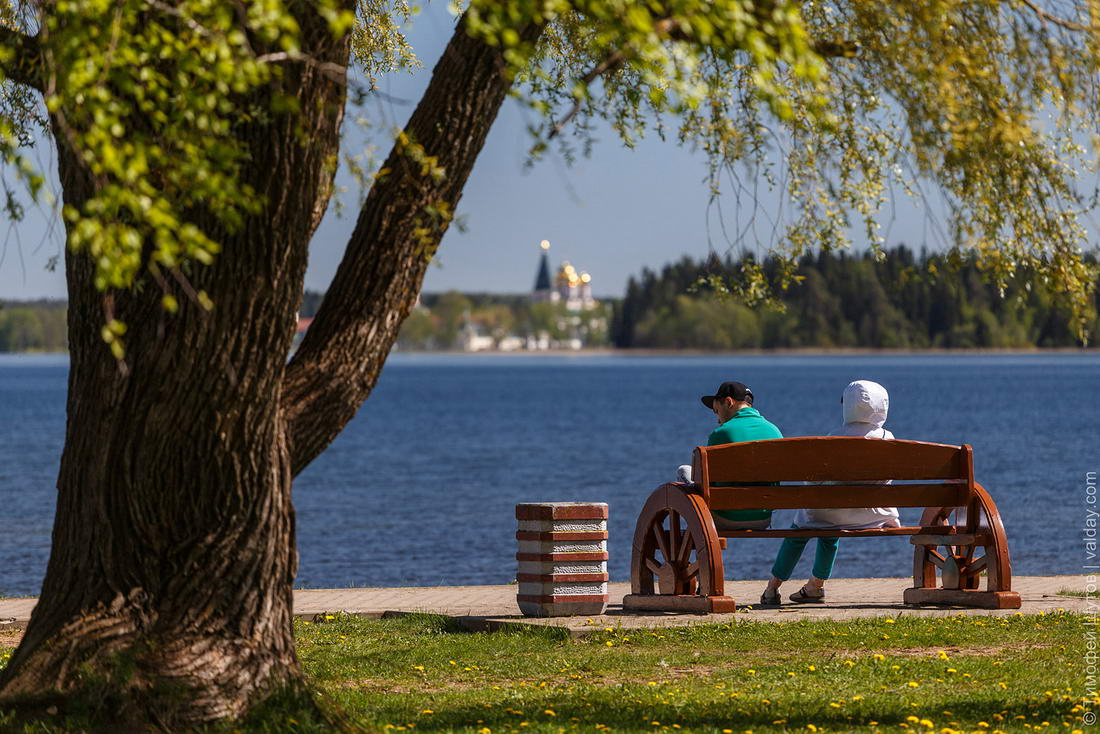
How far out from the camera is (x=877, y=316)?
18300cm

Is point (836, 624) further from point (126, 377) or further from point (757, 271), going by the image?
point (126, 377)

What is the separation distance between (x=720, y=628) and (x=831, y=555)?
1568 mm

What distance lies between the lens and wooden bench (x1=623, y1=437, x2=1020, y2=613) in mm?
9500

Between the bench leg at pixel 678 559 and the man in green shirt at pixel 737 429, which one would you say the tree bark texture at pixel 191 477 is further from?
the man in green shirt at pixel 737 429

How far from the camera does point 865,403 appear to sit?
1026 centimetres

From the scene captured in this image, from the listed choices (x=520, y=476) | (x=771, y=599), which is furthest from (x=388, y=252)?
(x=520, y=476)

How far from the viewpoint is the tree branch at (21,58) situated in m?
5.96

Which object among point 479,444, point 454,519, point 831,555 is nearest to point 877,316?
point 479,444

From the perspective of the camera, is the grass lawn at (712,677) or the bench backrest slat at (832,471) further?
the bench backrest slat at (832,471)

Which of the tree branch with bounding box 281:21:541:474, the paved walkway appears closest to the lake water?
the paved walkway

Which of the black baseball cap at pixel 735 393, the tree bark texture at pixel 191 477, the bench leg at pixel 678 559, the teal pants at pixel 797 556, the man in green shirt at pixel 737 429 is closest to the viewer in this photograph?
the tree bark texture at pixel 191 477

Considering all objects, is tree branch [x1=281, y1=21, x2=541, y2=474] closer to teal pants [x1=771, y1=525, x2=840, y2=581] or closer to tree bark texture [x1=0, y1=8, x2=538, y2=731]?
tree bark texture [x1=0, y1=8, x2=538, y2=731]

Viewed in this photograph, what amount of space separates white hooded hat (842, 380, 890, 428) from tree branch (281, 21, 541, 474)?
4515 millimetres

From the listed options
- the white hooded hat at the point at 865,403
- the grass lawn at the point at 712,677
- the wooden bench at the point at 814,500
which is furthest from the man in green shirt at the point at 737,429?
the grass lawn at the point at 712,677
